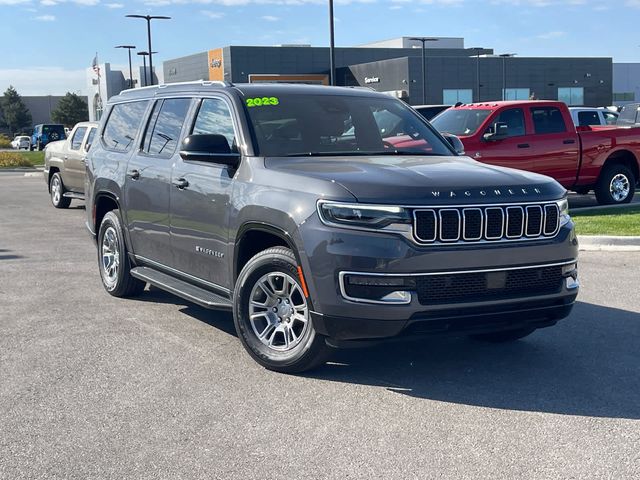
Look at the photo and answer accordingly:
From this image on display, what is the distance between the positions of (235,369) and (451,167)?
78.8 inches

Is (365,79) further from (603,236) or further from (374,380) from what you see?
(374,380)

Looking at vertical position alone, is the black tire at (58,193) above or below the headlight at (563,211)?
below

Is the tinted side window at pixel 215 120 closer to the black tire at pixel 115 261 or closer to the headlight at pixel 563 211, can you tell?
the black tire at pixel 115 261

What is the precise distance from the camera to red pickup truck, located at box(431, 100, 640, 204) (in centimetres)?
1456

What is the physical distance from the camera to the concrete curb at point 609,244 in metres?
11.0

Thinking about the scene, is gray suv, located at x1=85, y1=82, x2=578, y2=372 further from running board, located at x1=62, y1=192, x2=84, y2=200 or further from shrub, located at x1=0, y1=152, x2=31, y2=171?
shrub, located at x1=0, y1=152, x2=31, y2=171

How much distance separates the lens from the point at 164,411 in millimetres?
4977

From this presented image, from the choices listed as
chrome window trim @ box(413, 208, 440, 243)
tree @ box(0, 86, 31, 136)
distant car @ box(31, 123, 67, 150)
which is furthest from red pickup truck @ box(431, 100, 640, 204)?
tree @ box(0, 86, 31, 136)

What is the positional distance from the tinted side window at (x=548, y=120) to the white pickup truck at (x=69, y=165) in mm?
8502

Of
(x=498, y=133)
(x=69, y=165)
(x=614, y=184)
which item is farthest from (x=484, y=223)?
(x=69, y=165)

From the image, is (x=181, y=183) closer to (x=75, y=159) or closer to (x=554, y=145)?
(x=554, y=145)

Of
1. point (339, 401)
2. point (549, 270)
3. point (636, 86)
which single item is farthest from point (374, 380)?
point (636, 86)

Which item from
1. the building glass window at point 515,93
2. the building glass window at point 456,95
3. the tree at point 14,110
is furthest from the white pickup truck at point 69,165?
the tree at point 14,110

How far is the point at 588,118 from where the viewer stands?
2125 centimetres
